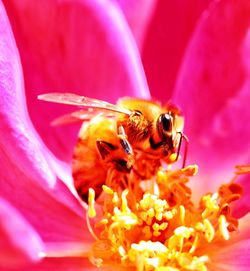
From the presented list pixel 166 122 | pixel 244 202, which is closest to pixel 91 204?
pixel 166 122

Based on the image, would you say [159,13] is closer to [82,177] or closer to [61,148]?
[61,148]

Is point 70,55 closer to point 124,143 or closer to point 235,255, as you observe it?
point 124,143

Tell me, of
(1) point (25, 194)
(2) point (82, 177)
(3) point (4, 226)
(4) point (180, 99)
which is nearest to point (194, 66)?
(4) point (180, 99)

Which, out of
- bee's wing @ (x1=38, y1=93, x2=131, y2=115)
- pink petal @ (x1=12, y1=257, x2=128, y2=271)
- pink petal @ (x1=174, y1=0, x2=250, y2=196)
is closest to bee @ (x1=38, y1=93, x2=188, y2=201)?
bee's wing @ (x1=38, y1=93, x2=131, y2=115)

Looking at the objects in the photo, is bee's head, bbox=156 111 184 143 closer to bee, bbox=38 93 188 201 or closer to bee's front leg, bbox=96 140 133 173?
bee, bbox=38 93 188 201

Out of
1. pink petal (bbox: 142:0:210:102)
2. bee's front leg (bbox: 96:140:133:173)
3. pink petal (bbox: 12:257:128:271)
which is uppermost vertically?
pink petal (bbox: 142:0:210:102)
